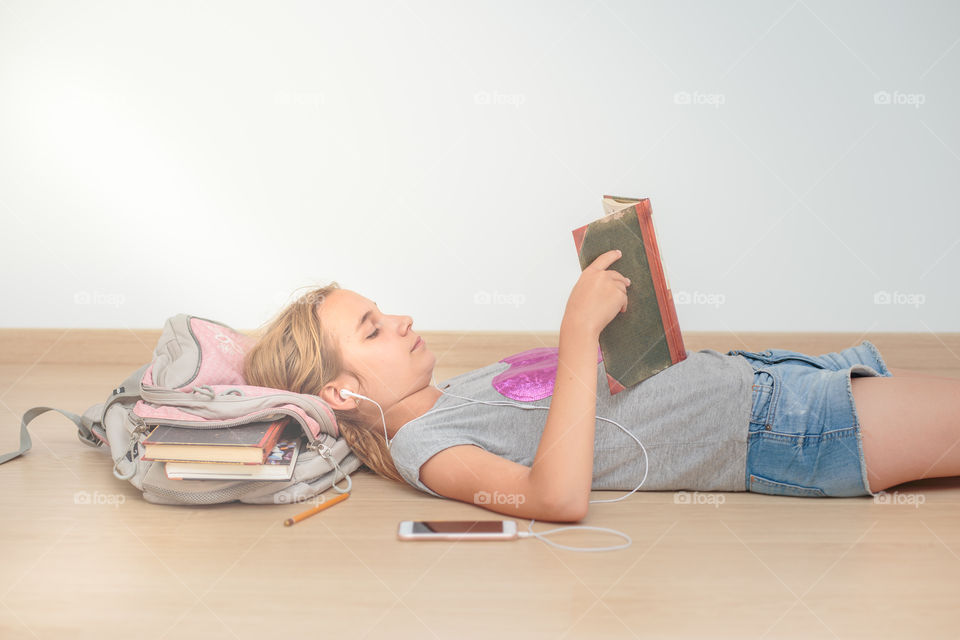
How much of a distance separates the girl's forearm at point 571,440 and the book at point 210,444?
40 cm

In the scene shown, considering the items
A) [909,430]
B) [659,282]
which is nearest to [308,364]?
[659,282]

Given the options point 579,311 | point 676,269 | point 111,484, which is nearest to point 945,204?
point 676,269

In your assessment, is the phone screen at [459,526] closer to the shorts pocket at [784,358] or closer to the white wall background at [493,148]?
the shorts pocket at [784,358]

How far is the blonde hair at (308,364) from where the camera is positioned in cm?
119

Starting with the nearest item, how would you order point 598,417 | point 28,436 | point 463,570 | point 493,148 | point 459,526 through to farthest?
point 463,570
point 459,526
point 598,417
point 28,436
point 493,148

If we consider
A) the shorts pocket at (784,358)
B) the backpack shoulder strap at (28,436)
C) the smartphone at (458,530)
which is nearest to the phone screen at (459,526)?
the smartphone at (458,530)

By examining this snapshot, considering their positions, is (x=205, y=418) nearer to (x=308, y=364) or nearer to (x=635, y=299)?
(x=308, y=364)

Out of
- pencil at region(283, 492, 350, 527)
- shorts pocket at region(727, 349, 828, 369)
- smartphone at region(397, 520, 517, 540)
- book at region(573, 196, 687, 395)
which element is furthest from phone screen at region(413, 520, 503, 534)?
shorts pocket at region(727, 349, 828, 369)

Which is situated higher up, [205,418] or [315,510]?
[205,418]

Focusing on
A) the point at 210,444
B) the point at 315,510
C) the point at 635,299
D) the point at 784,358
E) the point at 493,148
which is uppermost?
the point at 493,148

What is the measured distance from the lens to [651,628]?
0.78 m

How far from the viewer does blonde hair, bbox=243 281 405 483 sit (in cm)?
119

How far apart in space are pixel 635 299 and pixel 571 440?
0.74 feet

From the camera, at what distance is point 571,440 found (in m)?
0.96
